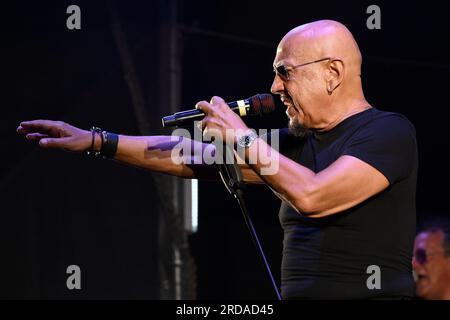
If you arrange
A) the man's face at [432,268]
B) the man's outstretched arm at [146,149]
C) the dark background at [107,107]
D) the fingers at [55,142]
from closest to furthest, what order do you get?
the fingers at [55,142] < the man's outstretched arm at [146,149] < the man's face at [432,268] < the dark background at [107,107]

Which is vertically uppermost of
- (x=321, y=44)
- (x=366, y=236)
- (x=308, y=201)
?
(x=321, y=44)

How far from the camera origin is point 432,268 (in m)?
3.15

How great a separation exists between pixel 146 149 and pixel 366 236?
88 centimetres

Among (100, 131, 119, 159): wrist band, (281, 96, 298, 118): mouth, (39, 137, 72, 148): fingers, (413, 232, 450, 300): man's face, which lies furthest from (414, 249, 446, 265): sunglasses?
(39, 137, 72, 148): fingers

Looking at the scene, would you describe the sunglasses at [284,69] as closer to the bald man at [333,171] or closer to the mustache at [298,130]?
the bald man at [333,171]

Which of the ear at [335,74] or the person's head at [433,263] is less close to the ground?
the ear at [335,74]

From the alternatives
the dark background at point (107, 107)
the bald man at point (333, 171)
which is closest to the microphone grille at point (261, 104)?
the bald man at point (333, 171)

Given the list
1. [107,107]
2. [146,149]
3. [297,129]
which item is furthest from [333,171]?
[107,107]

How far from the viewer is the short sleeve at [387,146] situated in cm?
197

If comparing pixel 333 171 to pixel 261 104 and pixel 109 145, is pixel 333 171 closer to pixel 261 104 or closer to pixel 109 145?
pixel 261 104

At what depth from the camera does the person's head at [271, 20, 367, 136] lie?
2197 millimetres

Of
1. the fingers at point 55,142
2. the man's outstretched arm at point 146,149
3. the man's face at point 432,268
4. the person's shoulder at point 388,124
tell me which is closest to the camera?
the person's shoulder at point 388,124

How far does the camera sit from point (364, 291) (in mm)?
1933

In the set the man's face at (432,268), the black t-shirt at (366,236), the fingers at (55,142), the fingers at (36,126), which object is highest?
the fingers at (36,126)
